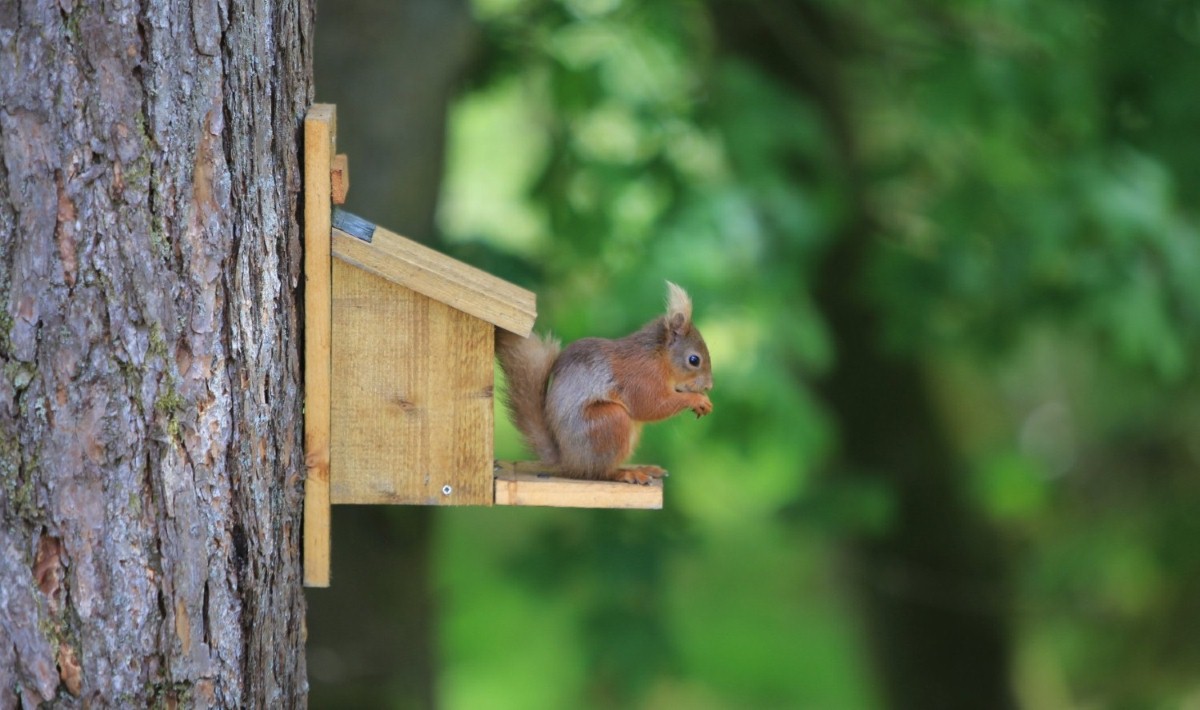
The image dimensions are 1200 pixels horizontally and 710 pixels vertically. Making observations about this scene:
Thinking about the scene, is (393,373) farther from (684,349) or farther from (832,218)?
(832,218)

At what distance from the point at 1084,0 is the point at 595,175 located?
1.65m

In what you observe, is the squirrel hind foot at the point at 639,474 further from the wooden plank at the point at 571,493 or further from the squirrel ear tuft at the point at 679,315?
the squirrel ear tuft at the point at 679,315

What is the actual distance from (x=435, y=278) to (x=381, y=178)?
5.54 feet

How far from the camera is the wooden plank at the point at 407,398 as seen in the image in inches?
76.2

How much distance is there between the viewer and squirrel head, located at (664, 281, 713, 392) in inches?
88.3

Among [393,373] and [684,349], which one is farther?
[684,349]

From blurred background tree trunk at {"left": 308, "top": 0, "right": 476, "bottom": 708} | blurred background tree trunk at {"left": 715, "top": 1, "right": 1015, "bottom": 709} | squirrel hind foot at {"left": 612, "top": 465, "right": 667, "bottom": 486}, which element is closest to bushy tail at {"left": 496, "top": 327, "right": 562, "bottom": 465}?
squirrel hind foot at {"left": 612, "top": 465, "right": 667, "bottom": 486}

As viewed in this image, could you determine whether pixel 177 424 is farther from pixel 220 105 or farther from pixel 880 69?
pixel 880 69

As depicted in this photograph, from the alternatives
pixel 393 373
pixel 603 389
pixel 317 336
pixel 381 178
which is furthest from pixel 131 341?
pixel 381 178

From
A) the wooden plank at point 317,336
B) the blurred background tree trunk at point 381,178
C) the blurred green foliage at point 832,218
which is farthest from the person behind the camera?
the blurred green foliage at point 832,218

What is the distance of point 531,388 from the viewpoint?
227cm

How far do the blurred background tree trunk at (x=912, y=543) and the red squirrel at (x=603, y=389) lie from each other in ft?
11.1

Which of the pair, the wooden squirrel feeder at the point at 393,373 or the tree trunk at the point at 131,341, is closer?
the tree trunk at the point at 131,341

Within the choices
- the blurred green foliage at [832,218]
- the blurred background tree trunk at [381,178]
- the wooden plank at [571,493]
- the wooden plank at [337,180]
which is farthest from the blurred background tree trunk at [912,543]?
the wooden plank at [337,180]
